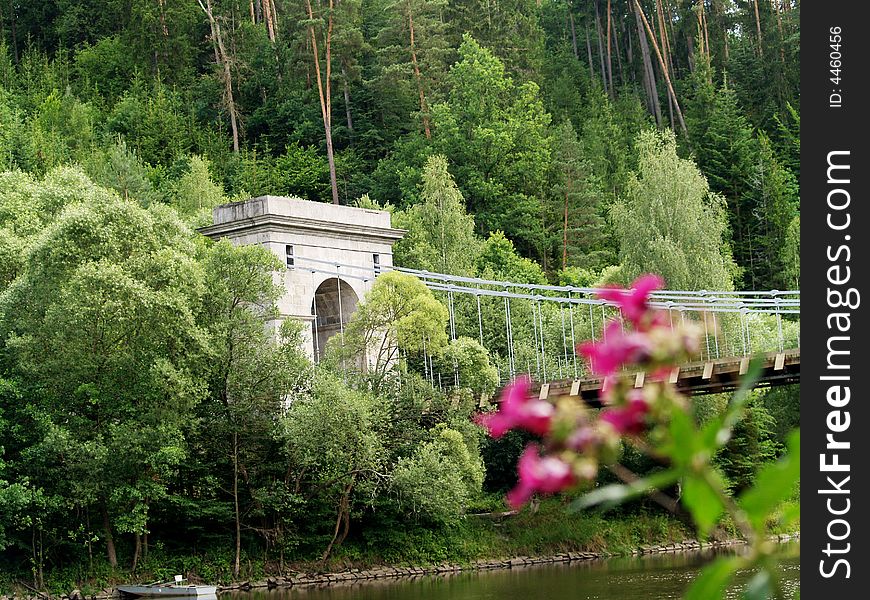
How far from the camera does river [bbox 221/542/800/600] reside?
19188 millimetres

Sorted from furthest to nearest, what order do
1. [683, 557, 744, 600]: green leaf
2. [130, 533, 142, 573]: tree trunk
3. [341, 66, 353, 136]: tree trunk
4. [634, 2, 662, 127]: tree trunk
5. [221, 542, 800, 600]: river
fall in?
1. [634, 2, 662, 127]: tree trunk
2. [341, 66, 353, 136]: tree trunk
3. [130, 533, 142, 573]: tree trunk
4. [221, 542, 800, 600]: river
5. [683, 557, 744, 600]: green leaf

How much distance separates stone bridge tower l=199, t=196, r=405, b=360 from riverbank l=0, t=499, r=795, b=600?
3.62 meters

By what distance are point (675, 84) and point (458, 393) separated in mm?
29833

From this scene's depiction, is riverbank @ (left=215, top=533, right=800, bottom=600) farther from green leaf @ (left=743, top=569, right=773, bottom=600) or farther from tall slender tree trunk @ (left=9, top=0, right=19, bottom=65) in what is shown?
tall slender tree trunk @ (left=9, top=0, right=19, bottom=65)

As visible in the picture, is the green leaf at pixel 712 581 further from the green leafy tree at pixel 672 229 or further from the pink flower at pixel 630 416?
the green leafy tree at pixel 672 229

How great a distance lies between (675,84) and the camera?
50.7 meters

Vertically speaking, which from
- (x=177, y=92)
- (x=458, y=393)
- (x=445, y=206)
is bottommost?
(x=458, y=393)

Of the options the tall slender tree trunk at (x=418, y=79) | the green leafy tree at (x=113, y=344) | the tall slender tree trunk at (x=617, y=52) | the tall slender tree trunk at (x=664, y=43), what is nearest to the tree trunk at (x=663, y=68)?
the tall slender tree trunk at (x=664, y=43)

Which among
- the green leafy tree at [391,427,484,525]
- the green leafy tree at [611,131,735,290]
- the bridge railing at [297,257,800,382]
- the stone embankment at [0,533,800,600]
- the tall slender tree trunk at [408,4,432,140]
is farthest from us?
the tall slender tree trunk at [408,4,432,140]

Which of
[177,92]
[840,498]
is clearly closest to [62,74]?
[177,92]

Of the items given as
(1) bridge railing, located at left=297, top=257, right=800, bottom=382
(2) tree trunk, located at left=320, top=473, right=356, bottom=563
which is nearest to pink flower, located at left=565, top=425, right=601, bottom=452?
(2) tree trunk, located at left=320, top=473, right=356, bottom=563

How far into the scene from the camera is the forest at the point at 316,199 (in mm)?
21234

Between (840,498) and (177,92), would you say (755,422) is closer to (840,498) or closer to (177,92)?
(177,92)

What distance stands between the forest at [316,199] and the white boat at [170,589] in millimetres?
951
